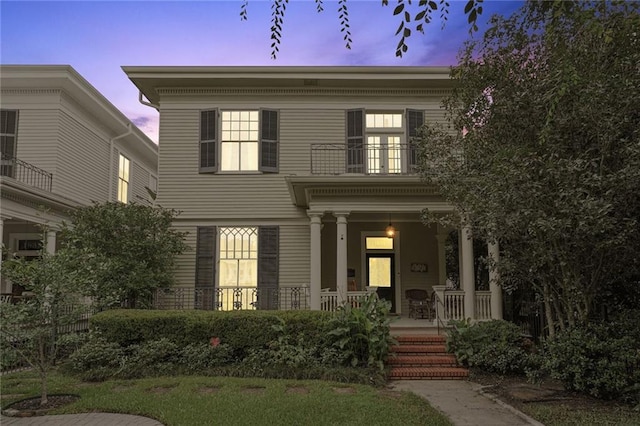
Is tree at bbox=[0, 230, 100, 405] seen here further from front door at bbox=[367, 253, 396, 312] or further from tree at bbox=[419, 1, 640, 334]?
front door at bbox=[367, 253, 396, 312]

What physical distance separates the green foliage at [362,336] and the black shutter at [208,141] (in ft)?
20.3

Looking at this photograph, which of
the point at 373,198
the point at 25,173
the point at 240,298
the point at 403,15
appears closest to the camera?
the point at 403,15

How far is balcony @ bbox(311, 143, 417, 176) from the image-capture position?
1294 centimetres

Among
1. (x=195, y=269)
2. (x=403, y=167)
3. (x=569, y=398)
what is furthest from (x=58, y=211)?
(x=569, y=398)

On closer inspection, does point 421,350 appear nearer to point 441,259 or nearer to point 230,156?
point 441,259

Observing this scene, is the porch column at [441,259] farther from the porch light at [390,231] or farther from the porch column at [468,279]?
the porch column at [468,279]

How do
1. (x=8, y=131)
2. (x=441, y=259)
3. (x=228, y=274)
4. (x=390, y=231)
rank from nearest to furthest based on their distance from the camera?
(x=228, y=274) < (x=390, y=231) < (x=441, y=259) < (x=8, y=131)

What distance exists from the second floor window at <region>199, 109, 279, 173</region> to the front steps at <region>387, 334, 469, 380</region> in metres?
5.99

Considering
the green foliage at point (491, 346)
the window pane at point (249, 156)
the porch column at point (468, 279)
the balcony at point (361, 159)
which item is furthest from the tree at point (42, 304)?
the porch column at point (468, 279)

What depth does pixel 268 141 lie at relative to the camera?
43.2 feet

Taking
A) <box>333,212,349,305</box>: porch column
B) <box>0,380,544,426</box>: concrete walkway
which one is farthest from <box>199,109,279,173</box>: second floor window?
<box>0,380,544,426</box>: concrete walkway

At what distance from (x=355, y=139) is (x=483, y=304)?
17.6ft

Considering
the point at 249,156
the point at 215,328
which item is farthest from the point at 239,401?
the point at 249,156

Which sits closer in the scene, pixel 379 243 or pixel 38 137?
pixel 379 243
